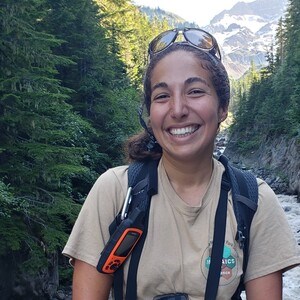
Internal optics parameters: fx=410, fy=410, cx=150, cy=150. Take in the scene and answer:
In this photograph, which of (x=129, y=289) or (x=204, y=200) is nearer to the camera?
(x=129, y=289)

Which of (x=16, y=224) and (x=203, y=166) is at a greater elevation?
(x=203, y=166)

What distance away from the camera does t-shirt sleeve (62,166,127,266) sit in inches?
76.5

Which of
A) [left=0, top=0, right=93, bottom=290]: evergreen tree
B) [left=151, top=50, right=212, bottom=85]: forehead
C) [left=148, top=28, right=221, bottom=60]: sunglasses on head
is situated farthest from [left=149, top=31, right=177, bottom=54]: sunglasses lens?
[left=0, top=0, right=93, bottom=290]: evergreen tree

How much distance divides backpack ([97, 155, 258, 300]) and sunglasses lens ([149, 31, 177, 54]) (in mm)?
680

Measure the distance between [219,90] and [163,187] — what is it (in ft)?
Result: 1.95

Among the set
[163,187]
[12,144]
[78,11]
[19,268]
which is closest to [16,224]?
[19,268]

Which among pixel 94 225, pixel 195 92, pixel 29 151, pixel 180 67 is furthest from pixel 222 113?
pixel 29 151

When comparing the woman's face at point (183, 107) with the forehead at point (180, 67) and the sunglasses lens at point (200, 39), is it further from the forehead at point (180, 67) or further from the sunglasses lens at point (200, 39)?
the sunglasses lens at point (200, 39)

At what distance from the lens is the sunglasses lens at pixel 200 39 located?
7.43 ft

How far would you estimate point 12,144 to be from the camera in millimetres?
9086

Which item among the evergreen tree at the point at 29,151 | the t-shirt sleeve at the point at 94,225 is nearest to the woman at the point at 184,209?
the t-shirt sleeve at the point at 94,225

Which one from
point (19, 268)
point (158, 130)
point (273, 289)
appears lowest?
point (19, 268)

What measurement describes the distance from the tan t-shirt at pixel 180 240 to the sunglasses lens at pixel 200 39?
0.80m

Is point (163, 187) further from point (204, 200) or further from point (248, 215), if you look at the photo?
point (248, 215)
